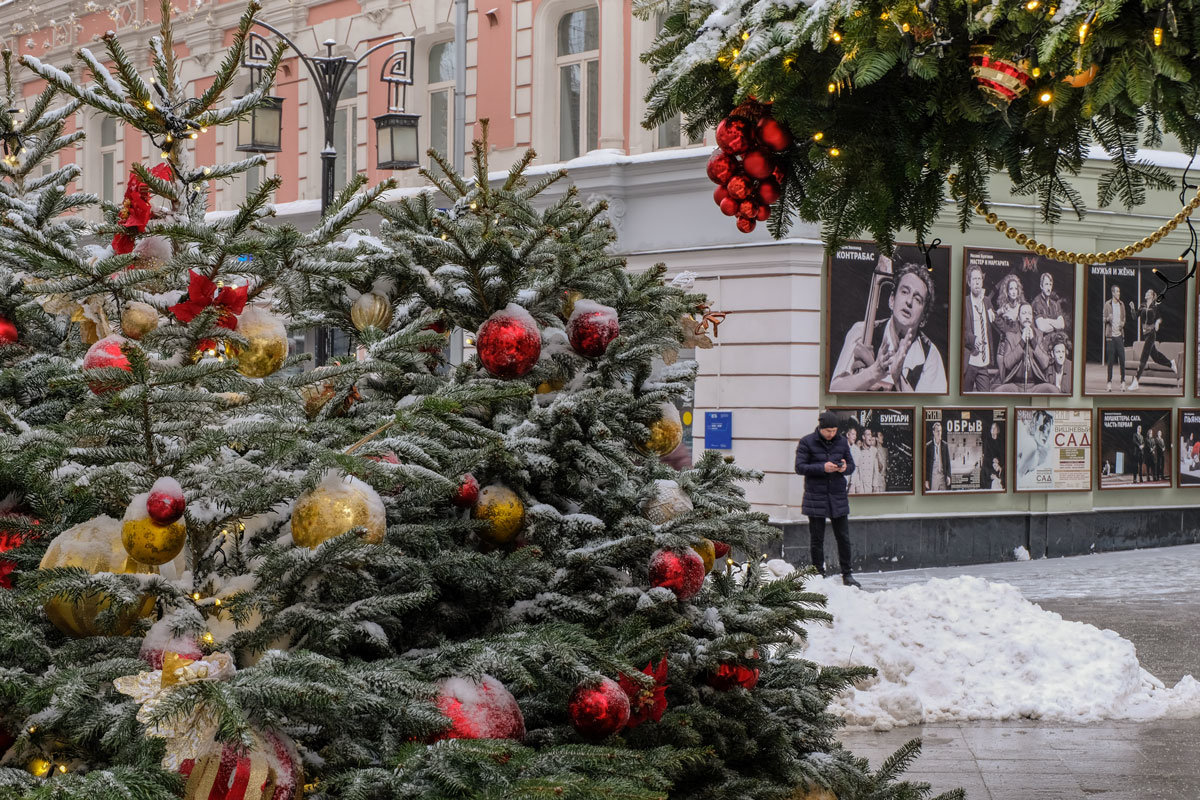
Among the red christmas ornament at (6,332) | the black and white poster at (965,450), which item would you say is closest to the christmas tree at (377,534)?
the red christmas ornament at (6,332)

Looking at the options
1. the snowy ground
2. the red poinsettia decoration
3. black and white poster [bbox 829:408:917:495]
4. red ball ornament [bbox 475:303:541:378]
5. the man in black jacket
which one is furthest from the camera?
black and white poster [bbox 829:408:917:495]

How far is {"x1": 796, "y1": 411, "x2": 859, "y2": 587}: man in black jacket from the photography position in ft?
45.8

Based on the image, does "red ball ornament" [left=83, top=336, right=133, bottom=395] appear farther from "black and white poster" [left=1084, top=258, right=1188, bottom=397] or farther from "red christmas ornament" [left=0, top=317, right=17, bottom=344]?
"black and white poster" [left=1084, top=258, right=1188, bottom=397]

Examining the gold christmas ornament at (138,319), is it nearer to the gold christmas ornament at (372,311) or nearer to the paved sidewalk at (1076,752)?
the gold christmas ornament at (372,311)

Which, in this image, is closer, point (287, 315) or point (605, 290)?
point (287, 315)

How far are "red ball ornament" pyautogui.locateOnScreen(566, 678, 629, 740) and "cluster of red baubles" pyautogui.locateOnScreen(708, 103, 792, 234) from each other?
1.47m

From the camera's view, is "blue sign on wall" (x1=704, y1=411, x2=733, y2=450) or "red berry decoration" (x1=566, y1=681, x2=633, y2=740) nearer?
"red berry decoration" (x1=566, y1=681, x2=633, y2=740)

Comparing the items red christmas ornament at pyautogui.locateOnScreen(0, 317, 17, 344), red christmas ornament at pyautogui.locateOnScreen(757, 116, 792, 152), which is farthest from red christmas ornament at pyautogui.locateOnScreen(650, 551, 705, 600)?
red christmas ornament at pyautogui.locateOnScreen(0, 317, 17, 344)

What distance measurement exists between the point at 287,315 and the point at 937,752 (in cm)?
508

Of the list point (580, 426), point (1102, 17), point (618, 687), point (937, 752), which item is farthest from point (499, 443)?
point (937, 752)

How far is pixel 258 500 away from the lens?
296 cm

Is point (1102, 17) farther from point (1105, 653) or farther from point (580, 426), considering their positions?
point (1105, 653)

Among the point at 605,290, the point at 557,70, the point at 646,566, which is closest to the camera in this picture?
the point at 646,566

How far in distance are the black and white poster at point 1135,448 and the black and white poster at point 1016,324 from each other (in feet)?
3.23
